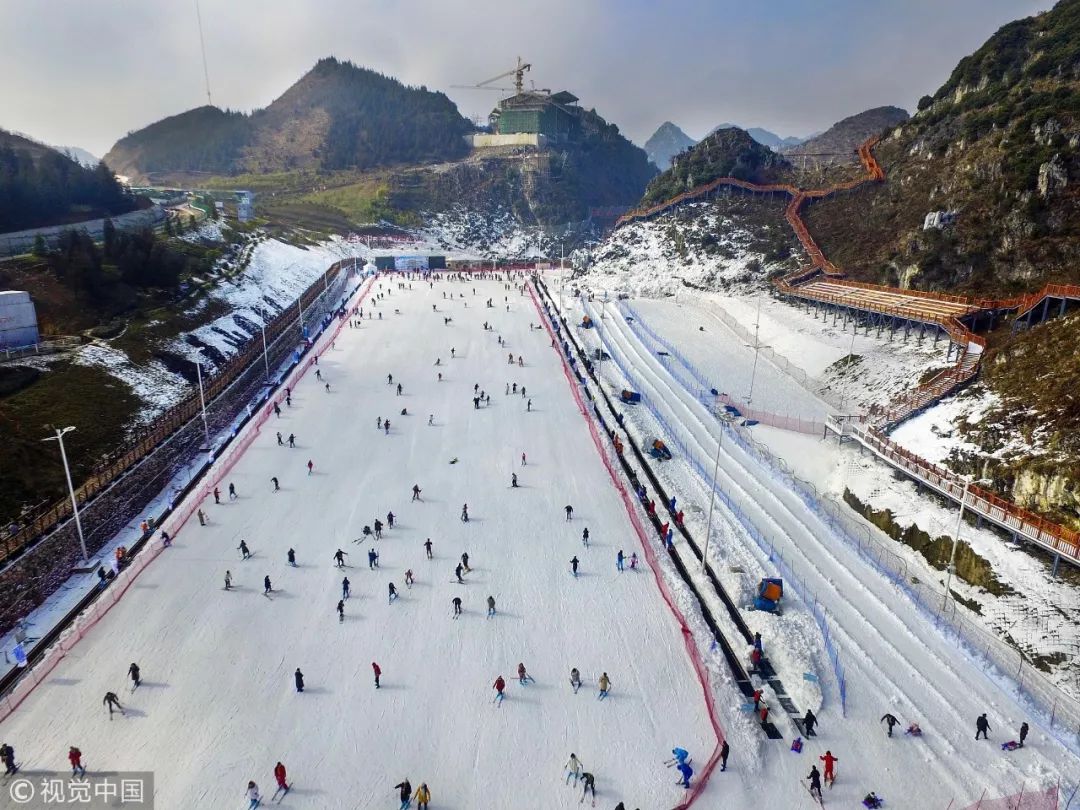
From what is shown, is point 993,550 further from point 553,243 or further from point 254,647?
point 553,243

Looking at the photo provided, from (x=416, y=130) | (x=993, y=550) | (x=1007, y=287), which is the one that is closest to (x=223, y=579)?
(x=993, y=550)

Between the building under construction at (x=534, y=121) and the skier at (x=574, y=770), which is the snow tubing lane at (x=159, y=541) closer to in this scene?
the skier at (x=574, y=770)

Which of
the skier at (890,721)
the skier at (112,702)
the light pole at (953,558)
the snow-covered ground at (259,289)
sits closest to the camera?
the skier at (112,702)

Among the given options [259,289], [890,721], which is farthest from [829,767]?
[259,289]

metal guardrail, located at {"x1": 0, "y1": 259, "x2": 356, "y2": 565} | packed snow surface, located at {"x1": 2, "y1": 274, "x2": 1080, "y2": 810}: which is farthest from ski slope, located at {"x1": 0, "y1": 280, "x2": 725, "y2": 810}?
metal guardrail, located at {"x1": 0, "y1": 259, "x2": 356, "y2": 565}

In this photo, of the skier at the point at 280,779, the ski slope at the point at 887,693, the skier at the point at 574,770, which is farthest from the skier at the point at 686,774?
the skier at the point at 280,779

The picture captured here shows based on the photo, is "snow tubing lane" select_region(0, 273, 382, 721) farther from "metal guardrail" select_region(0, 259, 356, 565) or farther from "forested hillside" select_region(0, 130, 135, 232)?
"forested hillside" select_region(0, 130, 135, 232)

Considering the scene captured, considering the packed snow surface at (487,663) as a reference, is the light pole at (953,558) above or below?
above
